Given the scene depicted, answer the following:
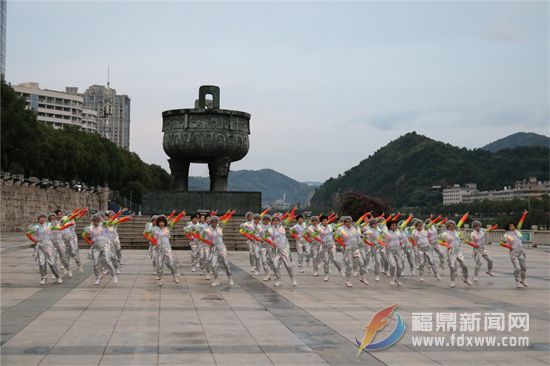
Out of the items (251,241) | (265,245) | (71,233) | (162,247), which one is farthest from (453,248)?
(71,233)

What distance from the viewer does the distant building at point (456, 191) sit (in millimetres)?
107637

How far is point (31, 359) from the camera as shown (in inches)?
290

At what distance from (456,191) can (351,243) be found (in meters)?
102

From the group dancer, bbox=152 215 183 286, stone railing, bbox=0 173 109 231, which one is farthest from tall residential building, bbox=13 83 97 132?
dancer, bbox=152 215 183 286

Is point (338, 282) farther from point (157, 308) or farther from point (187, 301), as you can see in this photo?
point (157, 308)

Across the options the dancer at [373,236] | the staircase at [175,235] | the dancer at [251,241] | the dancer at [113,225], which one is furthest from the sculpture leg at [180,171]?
the dancer at [373,236]

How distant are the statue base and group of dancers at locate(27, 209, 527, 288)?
8.65m

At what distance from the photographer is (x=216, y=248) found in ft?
49.5

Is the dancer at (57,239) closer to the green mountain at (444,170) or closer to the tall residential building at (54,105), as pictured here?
the tall residential building at (54,105)

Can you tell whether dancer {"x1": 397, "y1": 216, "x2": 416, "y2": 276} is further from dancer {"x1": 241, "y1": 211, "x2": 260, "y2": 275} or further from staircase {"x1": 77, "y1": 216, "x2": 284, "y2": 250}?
staircase {"x1": 77, "y1": 216, "x2": 284, "y2": 250}

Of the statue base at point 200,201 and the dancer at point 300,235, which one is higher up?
the statue base at point 200,201

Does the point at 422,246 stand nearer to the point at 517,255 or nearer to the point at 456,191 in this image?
the point at 517,255

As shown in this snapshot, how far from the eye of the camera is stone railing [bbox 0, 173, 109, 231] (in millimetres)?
39438

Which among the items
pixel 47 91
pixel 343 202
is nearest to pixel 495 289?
pixel 343 202
